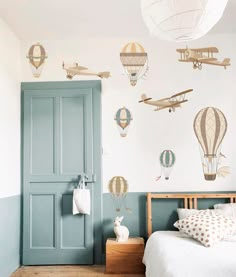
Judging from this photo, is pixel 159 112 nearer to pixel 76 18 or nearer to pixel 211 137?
→ pixel 211 137

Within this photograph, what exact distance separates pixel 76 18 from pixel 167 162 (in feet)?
5.85

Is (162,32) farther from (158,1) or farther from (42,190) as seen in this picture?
(42,190)

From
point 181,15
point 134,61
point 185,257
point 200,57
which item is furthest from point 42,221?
point 181,15

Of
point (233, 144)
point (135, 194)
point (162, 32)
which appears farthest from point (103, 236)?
point (162, 32)

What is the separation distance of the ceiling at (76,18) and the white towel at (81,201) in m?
1.72

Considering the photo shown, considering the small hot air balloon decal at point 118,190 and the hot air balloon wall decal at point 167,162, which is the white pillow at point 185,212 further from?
the small hot air balloon decal at point 118,190

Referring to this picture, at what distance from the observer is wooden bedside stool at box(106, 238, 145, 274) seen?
11.5 ft

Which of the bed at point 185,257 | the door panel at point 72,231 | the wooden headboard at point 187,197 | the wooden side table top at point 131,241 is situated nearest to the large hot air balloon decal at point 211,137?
the wooden headboard at point 187,197

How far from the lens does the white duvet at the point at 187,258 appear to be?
7.54 ft

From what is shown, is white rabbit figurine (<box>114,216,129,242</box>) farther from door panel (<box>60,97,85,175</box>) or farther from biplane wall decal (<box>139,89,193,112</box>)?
biplane wall decal (<box>139,89,193,112</box>)

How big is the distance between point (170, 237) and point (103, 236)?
2.88ft

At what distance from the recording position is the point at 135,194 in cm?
384

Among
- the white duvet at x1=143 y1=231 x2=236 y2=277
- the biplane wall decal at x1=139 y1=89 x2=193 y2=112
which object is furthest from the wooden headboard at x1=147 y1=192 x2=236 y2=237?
the biplane wall decal at x1=139 y1=89 x2=193 y2=112

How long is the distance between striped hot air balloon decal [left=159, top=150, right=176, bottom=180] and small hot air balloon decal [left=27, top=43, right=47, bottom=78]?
168 cm
